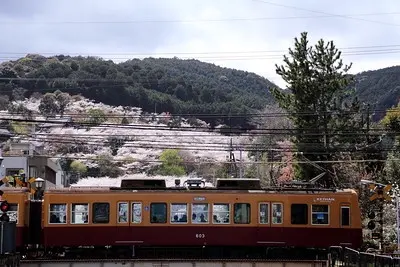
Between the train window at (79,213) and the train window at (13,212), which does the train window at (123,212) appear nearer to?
the train window at (79,213)

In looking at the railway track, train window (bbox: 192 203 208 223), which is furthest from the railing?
train window (bbox: 192 203 208 223)

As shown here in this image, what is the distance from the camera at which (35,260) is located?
99.6 ft

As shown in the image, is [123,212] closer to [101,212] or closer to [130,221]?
[130,221]

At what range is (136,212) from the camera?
33250 millimetres

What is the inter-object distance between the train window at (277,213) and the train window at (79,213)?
8.26 metres

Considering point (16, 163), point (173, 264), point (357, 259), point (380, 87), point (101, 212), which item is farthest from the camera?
point (380, 87)

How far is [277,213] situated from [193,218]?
375 centimetres

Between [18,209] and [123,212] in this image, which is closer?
[123,212]

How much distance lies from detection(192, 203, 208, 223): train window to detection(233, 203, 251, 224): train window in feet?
4.24

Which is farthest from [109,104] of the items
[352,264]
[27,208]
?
Answer: [352,264]

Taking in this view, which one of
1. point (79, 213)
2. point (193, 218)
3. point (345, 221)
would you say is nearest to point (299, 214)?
point (345, 221)

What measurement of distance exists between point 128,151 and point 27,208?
361 ft

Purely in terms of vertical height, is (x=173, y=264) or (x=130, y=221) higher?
(x=130, y=221)

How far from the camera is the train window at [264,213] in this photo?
109 ft
